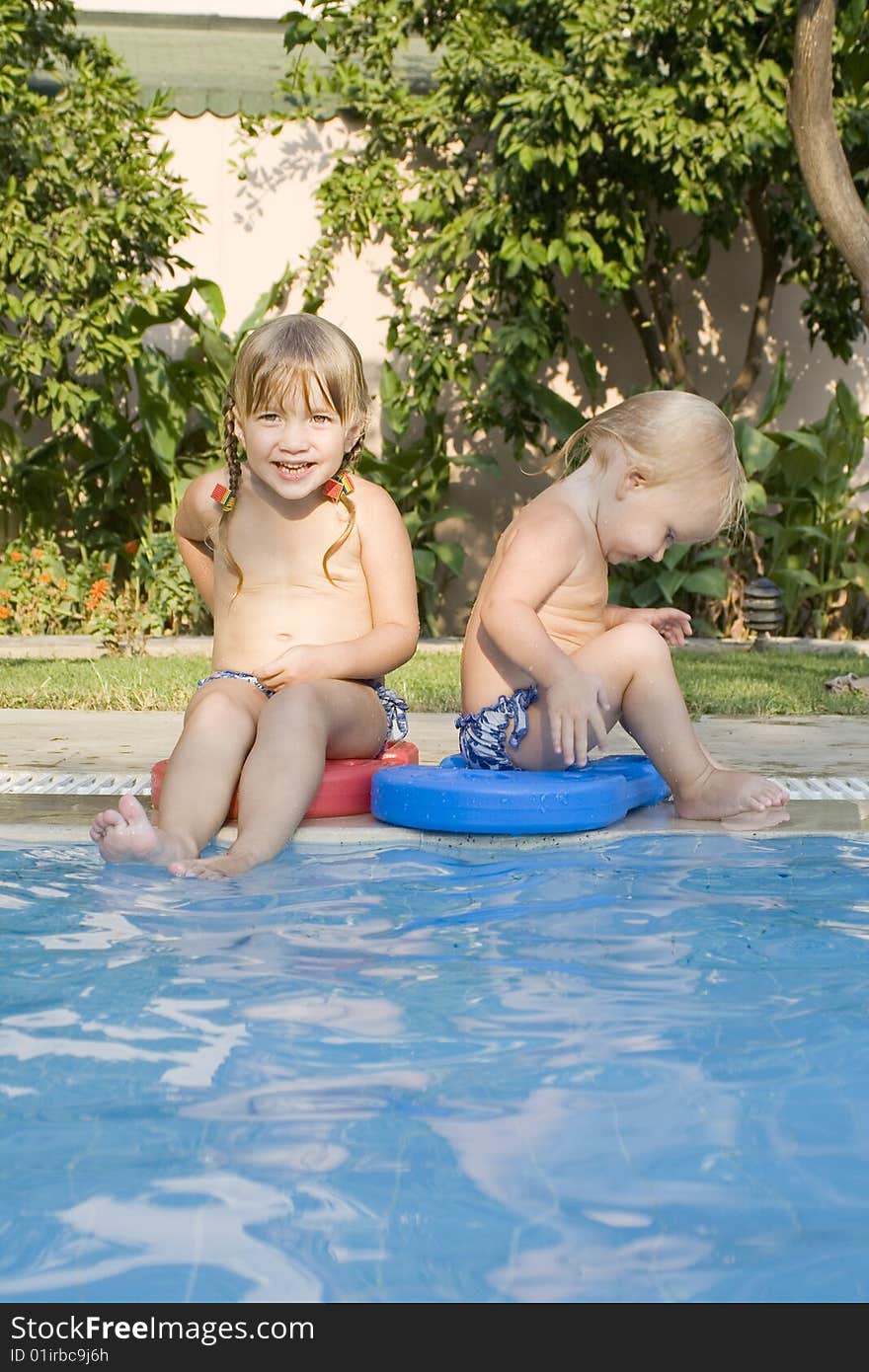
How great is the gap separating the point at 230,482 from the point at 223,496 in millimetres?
42

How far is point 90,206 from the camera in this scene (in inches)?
353

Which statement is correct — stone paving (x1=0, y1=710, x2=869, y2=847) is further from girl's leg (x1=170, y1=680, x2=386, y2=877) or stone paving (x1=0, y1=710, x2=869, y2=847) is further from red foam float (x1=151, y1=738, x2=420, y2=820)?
girl's leg (x1=170, y1=680, x2=386, y2=877)

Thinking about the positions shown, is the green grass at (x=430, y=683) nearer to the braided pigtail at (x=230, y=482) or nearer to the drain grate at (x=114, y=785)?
the drain grate at (x=114, y=785)

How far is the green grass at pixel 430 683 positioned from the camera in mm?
5867

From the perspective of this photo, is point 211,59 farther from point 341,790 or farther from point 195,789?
point 195,789

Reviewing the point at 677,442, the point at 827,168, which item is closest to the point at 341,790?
the point at 677,442

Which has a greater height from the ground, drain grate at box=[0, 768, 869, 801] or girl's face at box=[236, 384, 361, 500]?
girl's face at box=[236, 384, 361, 500]

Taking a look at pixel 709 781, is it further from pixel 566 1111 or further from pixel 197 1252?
pixel 197 1252

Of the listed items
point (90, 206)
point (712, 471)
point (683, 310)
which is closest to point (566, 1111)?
point (712, 471)

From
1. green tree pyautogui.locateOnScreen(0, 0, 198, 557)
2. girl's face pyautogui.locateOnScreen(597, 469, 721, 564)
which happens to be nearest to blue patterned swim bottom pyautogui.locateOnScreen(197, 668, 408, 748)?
girl's face pyautogui.locateOnScreen(597, 469, 721, 564)

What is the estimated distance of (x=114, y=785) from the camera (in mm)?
4074

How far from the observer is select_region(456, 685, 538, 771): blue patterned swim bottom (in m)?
3.75

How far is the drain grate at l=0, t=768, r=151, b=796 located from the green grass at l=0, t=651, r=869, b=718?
1.63m

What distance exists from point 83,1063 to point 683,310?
975 centimetres
